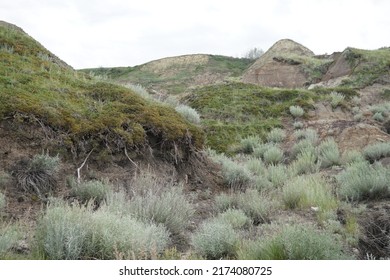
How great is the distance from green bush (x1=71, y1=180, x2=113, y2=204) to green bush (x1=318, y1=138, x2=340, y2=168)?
6.11 metres

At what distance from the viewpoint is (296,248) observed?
4082mm

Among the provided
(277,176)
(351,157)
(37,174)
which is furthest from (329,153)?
(37,174)

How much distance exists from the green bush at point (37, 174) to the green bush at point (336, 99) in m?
14.5

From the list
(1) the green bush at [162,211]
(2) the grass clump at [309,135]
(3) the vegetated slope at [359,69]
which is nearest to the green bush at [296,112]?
(2) the grass clump at [309,135]

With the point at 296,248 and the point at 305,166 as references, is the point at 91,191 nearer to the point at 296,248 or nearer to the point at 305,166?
the point at 296,248

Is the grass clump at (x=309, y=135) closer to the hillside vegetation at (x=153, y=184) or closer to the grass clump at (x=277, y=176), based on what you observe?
the hillside vegetation at (x=153, y=184)

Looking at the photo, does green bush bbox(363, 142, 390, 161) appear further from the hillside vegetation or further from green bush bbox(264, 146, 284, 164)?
green bush bbox(264, 146, 284, 164)

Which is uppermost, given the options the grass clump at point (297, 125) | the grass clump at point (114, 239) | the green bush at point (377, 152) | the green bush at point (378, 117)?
the green bush at point (378, 117)

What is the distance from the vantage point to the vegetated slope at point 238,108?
49.0 ft

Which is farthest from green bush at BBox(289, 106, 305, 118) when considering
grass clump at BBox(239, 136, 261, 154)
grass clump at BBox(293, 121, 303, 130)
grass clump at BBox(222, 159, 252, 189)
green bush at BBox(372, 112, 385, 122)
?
grass clump at BBox(222, 159, 252, 189)

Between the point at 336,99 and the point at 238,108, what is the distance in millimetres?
4673

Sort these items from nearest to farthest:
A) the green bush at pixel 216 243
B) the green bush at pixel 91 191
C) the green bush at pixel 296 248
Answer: the green bush at pixel 296 248 → the green bush at pixel 216 243 → the green bush at pixel 91 191

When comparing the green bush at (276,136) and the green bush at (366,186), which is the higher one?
the green bush at (276,136)

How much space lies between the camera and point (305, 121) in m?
16.8
